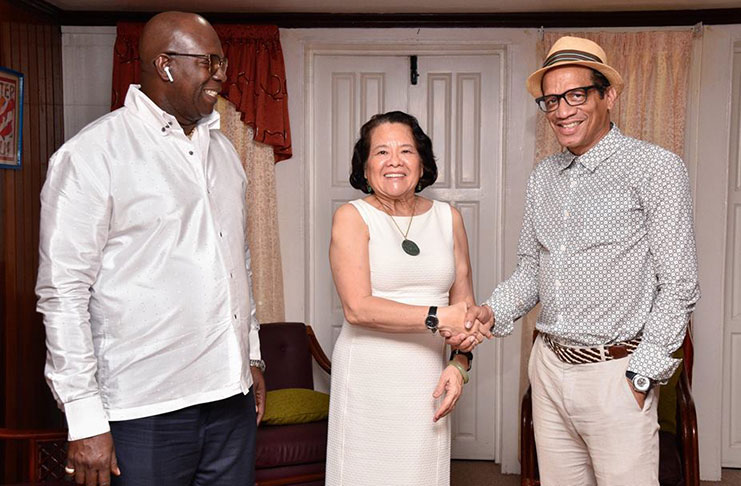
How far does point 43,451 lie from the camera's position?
2701mm

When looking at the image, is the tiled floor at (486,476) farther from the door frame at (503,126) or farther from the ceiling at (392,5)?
the ceiling at (392,5)

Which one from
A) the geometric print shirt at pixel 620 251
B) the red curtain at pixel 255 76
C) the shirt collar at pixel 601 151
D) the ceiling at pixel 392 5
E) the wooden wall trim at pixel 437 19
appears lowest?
the geometric print shirt at pixel 620 251

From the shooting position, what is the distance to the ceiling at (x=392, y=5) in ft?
13.1

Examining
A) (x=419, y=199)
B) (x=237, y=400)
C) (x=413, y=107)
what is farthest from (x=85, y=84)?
(x=237, y=400)

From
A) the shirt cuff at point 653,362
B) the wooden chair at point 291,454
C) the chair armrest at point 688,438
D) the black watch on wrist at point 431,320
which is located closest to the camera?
the shirt cuff at point 653,362

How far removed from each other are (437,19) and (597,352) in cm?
267

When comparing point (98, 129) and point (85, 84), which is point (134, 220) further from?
point (85, 84)

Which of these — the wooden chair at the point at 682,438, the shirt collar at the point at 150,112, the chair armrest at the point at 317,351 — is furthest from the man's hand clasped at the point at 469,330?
the chair armrest at the point at 317,351

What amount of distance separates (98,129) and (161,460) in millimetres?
824

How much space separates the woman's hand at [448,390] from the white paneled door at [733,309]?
9.09ft

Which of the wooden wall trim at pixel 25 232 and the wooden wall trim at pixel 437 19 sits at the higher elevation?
the wooden wall trim at pixel 437 19

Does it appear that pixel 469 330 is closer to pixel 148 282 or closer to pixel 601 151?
pixel 601 151

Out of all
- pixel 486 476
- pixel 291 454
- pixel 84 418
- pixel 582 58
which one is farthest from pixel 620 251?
pixel 486 476

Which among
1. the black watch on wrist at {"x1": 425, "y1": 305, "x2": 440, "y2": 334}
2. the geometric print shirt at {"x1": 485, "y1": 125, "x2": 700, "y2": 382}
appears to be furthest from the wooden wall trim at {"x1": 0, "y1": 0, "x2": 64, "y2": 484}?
the geometric print shirt at {"x1": 485, "y1": 125, "x2": 700, "y2": 382}
